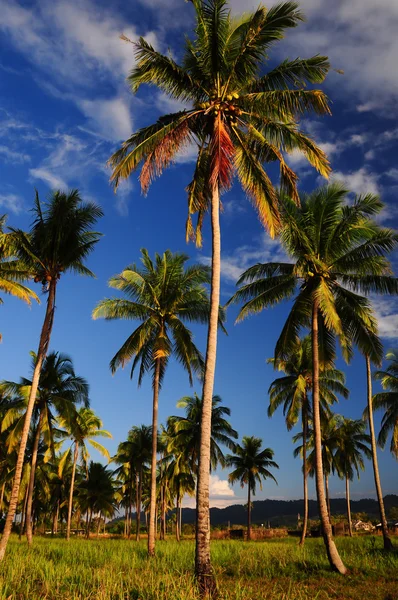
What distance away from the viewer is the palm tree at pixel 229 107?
1300cm

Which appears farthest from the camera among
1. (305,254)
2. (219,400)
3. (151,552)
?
(219,400)

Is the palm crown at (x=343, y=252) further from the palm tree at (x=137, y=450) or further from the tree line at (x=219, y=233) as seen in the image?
the palm tree at (x=137, y=450)

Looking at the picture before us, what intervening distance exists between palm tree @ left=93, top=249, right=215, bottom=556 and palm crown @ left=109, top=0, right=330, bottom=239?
26.7 feet

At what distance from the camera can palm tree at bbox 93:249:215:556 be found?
21.8 meters

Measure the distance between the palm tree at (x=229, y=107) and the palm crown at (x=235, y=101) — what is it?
26 mm

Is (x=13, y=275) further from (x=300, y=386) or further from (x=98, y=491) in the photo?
(x=98, y=491)

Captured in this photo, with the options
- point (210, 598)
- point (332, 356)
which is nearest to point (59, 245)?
point (332, 356)

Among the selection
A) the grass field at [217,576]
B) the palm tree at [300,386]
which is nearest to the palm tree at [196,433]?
the palm tree at [300,386]

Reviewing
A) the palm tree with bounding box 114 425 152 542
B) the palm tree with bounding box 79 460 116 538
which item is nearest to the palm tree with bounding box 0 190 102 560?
the palm tree with bounding box 114 425 152 542

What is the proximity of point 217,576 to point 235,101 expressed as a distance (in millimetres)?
13075

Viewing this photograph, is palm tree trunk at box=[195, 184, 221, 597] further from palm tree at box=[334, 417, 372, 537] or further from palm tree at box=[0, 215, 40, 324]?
palm tree at box=[334, 417, 372, 537]

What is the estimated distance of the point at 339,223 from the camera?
1741cm

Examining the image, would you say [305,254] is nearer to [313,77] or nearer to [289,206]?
[289,206]

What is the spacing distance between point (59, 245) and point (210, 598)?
44.6 feet
